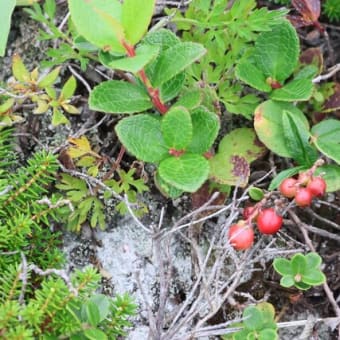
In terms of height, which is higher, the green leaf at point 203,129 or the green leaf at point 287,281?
the green leaf at point 203,129

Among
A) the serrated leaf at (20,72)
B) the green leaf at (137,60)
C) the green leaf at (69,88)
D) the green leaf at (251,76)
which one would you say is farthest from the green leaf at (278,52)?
the serrated leaf at (20,72)

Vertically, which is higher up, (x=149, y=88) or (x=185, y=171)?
(x=149, y=88)

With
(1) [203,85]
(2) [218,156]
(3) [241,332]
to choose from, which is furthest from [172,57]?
(3) [241,332]

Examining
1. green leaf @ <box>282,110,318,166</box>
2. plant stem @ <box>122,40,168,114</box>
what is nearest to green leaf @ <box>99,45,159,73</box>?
plant stem @ <box>122,40,168,114</box>

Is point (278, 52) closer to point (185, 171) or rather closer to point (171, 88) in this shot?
point (171, 88)

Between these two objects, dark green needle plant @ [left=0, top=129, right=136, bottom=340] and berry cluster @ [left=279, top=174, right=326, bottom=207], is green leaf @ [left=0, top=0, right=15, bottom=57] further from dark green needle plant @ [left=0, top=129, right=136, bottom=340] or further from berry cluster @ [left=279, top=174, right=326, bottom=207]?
berry cluster @ [left=279, top=174, right=326, bottom=207]

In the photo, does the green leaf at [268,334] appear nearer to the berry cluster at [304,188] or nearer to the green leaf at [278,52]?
→ the berry cluster at [304,188]

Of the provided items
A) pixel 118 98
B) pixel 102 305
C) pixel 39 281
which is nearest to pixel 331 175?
pixel 118 98
